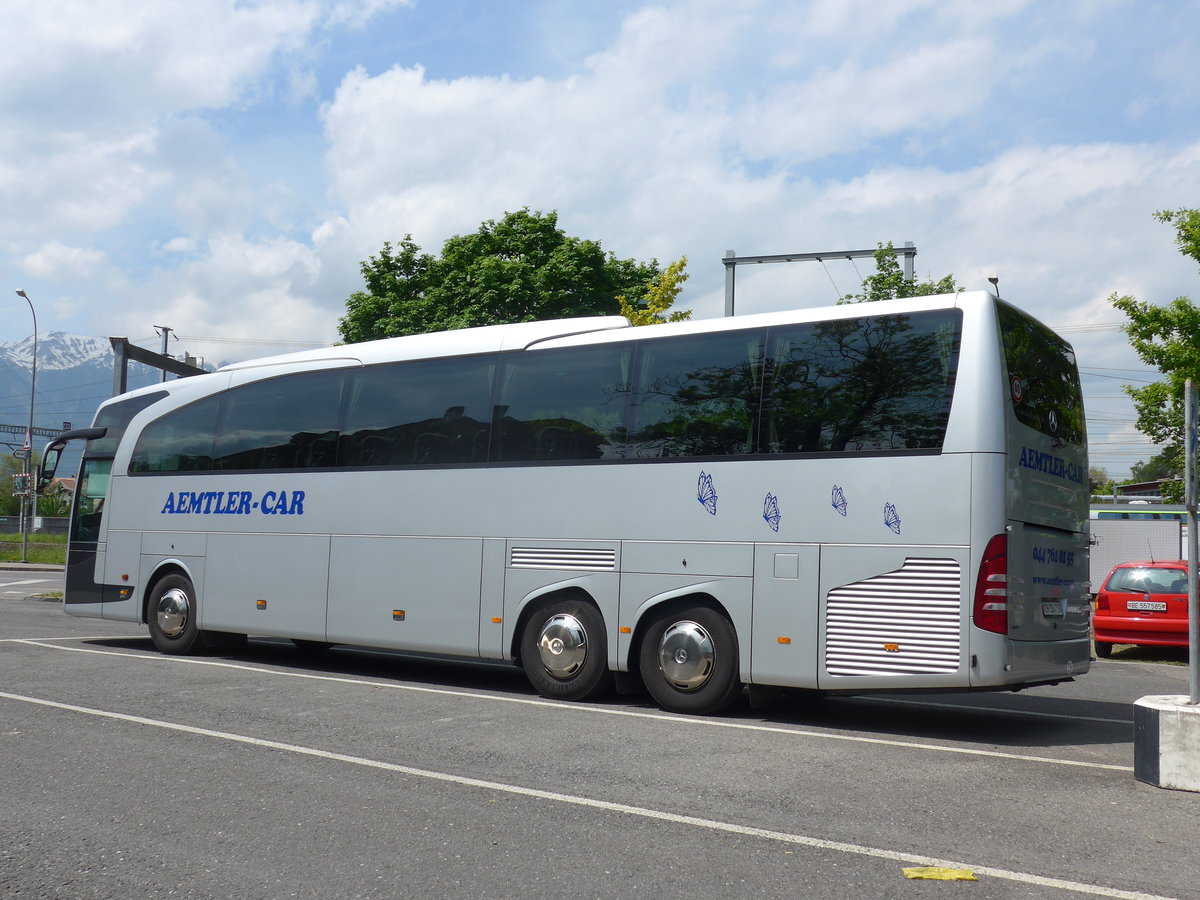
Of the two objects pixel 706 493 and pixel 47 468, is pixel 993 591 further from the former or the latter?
pixel 47 468

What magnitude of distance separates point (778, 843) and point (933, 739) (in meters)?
3.81

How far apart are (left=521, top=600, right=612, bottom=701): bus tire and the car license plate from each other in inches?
432

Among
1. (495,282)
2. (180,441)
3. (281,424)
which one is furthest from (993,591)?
(495,282)

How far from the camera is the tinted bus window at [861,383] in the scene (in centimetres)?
→ 886

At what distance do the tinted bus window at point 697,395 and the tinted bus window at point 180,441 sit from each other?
21.1ft

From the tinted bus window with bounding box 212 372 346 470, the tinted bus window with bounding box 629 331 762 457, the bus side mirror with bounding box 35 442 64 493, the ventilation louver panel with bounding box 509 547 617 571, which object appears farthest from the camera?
the bus side mirror with bounding box 35 442 64 493

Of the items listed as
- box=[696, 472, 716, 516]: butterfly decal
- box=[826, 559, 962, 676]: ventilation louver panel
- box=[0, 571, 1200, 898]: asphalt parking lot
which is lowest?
box=[0, 571, 1200, 898]: asphalt parking lot

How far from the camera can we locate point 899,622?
28.9 feet

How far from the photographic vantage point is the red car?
1764cm

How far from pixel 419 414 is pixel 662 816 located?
6.92 m

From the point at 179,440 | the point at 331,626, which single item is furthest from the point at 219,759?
the point at 179,440

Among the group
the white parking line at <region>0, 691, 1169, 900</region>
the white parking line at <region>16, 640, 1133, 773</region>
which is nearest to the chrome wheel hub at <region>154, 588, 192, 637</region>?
the white parking line at <region>16, 640, 1133, 773</region>

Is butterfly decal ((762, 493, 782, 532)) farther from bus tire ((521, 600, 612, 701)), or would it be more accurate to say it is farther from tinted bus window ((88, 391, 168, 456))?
tinted bus window ((88, 391, 168, 456))

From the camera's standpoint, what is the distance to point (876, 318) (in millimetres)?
9297
